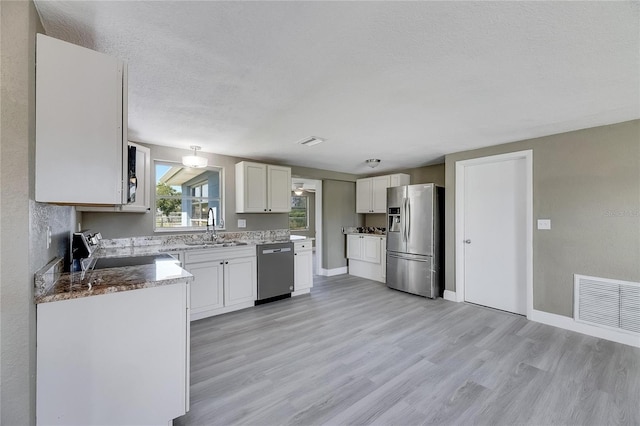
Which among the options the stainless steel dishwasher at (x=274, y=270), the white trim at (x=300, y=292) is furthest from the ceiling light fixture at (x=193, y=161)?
the white trim at (x=300, y=292)

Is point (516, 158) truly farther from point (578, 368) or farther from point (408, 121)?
point (578, 368)

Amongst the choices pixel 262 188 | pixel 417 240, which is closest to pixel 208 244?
pixel 262 188

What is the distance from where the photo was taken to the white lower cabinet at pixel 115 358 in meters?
1.30

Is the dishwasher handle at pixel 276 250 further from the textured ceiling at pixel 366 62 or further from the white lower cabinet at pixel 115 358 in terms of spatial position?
the white lower cabinet at pixel 115 358

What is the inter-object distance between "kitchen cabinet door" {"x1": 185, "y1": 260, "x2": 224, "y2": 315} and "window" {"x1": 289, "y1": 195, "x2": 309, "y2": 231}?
5719 millimetres

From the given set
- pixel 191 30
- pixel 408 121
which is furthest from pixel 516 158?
pixel 191 30

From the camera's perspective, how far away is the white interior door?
3547 millimetres

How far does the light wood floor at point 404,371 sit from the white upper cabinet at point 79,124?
5.05ft

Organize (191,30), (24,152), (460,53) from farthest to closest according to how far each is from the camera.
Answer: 1. (460,53)
2. (191,30)
3. (24,152)

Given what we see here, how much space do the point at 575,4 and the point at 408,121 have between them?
1.54m

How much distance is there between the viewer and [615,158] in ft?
9.23

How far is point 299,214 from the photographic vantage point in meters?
9.58

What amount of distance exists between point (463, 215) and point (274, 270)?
9.68 ft

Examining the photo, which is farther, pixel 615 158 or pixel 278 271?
pixel 278 271
